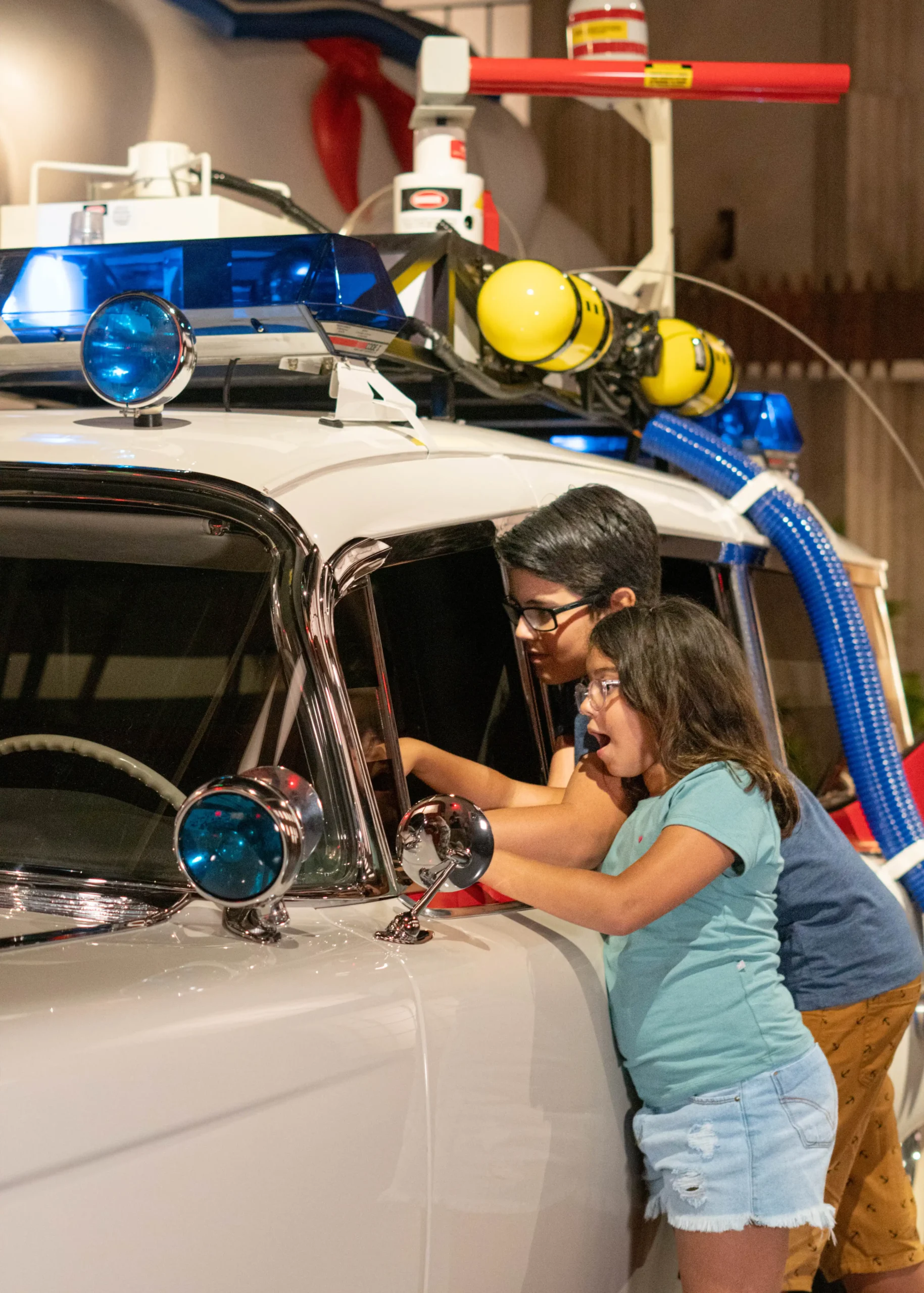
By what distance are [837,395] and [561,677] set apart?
9524mm

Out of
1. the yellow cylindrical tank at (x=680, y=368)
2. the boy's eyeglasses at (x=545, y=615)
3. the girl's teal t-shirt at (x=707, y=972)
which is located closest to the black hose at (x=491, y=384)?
the yellow cylindrical tank at (x=680, y=368)

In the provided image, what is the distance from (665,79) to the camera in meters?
3.80

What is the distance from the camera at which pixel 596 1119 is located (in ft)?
6.55

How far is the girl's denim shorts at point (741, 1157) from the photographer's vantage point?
1.99m

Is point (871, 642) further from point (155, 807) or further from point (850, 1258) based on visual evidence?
point (155, 807)

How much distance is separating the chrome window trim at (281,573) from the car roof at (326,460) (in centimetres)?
2

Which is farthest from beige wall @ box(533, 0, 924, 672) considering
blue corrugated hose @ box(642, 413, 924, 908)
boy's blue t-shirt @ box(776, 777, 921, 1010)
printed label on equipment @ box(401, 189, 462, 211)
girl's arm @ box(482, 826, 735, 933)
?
girl's arm @ box(482, 826, 735, 933)

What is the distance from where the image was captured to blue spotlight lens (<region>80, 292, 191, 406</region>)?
6.84 feet

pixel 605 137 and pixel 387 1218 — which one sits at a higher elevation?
pixel 605 137

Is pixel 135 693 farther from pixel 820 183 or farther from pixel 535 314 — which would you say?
pixel 820 183

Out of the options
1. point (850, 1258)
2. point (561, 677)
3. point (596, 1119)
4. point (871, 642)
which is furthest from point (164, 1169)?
point (871, 642)

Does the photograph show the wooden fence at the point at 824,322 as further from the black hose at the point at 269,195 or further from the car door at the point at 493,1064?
the car door at the point at 493,1064

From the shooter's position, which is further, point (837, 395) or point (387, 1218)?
point (837, 395)

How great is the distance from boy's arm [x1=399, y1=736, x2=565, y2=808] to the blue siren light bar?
63cm
